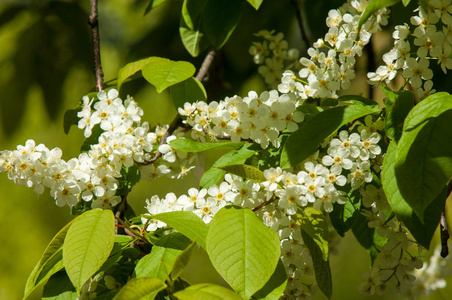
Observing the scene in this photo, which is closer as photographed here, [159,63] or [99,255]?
[99,255]

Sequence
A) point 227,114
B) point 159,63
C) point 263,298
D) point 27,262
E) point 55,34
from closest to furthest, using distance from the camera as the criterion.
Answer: point 263,298
point 227,114
point 159,63
point 55,34
point 27,262

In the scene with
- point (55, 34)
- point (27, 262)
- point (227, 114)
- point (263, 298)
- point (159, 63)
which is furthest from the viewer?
point (27, 262)

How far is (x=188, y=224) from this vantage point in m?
0.57

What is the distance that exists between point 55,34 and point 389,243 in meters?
1.06

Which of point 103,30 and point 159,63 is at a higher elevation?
point 159,63

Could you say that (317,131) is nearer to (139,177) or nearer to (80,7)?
(139,177)

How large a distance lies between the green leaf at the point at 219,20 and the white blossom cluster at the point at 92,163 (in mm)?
219

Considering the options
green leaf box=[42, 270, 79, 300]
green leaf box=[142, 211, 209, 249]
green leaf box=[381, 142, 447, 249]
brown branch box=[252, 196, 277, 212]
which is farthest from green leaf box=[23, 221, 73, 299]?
green leaf box=[381, 142, 447, 249]

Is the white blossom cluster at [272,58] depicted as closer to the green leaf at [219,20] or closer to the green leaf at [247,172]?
the green leaf at [219,20]

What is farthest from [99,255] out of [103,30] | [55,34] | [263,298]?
[103,30]

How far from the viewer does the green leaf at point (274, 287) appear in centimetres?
53

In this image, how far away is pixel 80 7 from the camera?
52.8 inches

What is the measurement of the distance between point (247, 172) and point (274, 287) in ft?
0.46

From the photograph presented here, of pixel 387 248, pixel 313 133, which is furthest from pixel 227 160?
pixel 387 248
